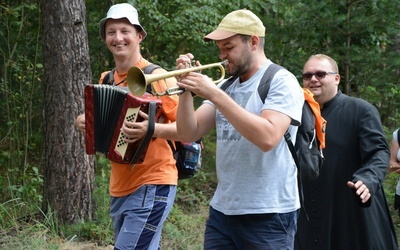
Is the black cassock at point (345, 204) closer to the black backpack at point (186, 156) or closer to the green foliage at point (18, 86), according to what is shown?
the black backpack at point (186, 156)

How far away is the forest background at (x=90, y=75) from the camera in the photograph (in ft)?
23.6

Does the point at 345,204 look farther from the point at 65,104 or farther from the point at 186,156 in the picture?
the point at 65,104

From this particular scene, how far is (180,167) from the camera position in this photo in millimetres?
4684

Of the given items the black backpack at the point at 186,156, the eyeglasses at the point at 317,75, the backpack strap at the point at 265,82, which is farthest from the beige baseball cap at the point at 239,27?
the eyeglasses at the point at 317,75

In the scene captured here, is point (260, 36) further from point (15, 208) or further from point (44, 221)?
point (15, 208)

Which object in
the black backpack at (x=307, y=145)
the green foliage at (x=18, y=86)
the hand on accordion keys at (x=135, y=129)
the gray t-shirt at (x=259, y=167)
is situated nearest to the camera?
the gray t-shirt at (x=259, y=167)

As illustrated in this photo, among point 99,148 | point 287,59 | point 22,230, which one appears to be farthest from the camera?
point 287,59

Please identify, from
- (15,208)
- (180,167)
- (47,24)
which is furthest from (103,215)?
(180,167)

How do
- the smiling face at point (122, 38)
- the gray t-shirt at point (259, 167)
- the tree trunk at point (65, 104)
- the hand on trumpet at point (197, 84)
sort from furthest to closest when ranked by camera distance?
the tree trunk at point (65, 104) → the smiling face at point (122, 38) → the gray t-shirt at point (259, 167) → the hand on trumpet at point (197, 84)

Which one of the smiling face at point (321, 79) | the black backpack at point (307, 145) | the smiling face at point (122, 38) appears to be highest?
the smiling face at point (122, 38)

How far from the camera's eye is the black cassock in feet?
15.6

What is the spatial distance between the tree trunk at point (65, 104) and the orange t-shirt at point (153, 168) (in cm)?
275

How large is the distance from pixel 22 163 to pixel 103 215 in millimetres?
3532

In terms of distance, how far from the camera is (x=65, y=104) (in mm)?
7180
